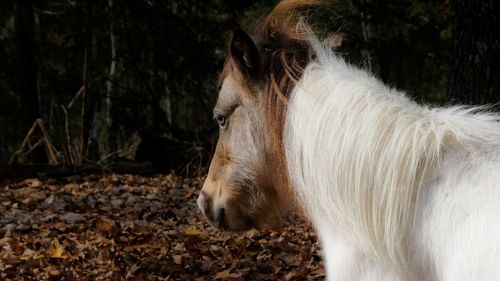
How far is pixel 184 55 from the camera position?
14.9 m

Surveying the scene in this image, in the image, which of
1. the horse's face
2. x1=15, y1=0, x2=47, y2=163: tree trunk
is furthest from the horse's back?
x1=15, y1=0, x2=47, y2=163: tree trunk

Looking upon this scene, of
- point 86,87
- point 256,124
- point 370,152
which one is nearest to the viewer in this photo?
point 370,152

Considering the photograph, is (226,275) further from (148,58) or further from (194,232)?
(148,58)

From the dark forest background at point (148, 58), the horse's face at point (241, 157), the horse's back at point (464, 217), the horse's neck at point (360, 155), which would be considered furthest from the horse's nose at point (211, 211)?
the dark forest background at point (148, 58)

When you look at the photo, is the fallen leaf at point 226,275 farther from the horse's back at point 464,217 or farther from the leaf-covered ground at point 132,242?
the horse's back at point 464,217

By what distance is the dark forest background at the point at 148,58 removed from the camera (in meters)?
12.4

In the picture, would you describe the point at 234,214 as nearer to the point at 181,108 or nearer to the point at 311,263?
the point at 311,263

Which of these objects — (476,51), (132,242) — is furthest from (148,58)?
(476,51)

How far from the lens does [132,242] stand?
559 centimetres

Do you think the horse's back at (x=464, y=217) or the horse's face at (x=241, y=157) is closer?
the horse's back at (x=464, y=217)

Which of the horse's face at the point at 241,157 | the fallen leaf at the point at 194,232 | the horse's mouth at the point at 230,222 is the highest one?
the horse's face at the point at 241,157

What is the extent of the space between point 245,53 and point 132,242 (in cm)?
312

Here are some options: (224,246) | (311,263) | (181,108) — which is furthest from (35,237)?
(181,108)

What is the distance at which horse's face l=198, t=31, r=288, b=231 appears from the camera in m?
2.93
